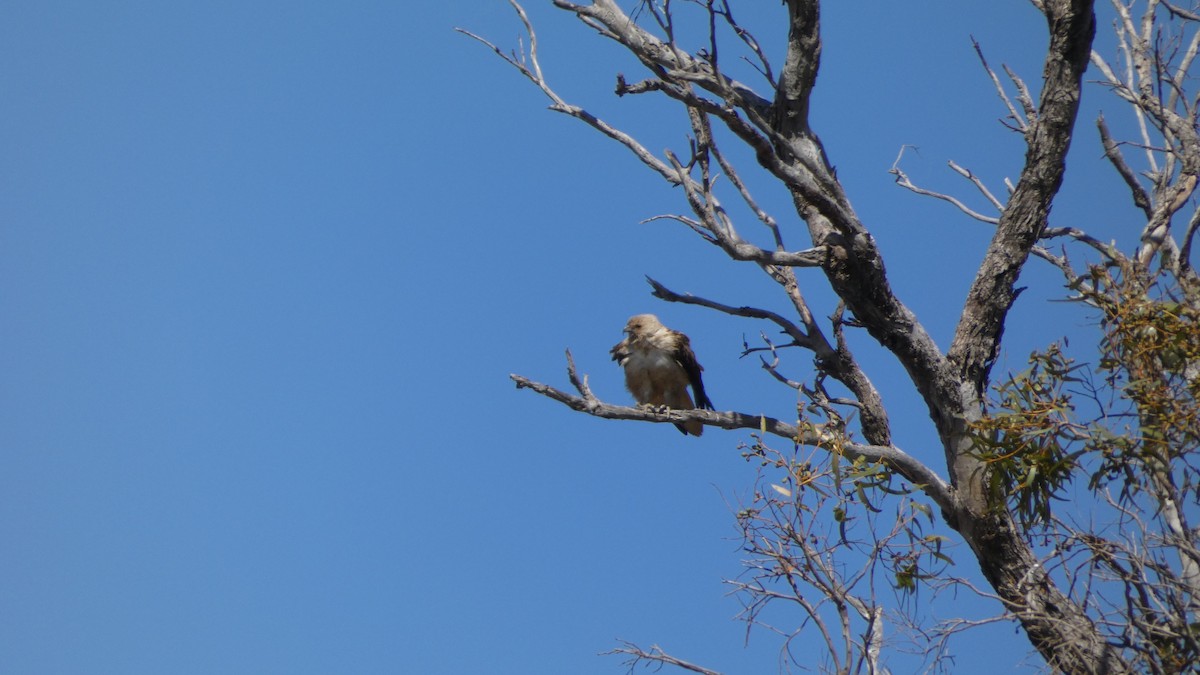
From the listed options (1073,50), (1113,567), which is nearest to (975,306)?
(1073,50)

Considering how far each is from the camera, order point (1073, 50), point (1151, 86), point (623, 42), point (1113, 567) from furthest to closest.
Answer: point (1151, 86), point (623, 42), point (1073, 50), point (1113, 567)

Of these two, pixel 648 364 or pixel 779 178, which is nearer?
pixel 779 178

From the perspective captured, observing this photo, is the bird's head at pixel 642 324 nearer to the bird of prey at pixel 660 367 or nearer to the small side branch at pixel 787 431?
the bird of prey at pixel 660 367

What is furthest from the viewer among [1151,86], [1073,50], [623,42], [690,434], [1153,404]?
[690,434]

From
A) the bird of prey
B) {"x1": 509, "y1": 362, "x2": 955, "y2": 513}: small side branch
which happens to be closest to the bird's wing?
the bird of prey

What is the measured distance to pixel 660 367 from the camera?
9.67 metres

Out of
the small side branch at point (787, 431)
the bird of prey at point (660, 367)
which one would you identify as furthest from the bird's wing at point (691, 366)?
the small side branch at point (787, 431)

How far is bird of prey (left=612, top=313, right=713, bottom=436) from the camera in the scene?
965 cm

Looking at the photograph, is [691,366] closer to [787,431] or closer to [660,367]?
[660,367]

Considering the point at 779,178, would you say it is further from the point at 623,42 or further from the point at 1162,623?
the point at 1162,623

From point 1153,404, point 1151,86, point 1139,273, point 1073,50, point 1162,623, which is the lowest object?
point 1162,623

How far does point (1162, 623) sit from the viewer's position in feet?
16.4

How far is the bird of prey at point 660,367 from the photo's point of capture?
965cm

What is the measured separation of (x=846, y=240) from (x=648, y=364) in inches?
154
